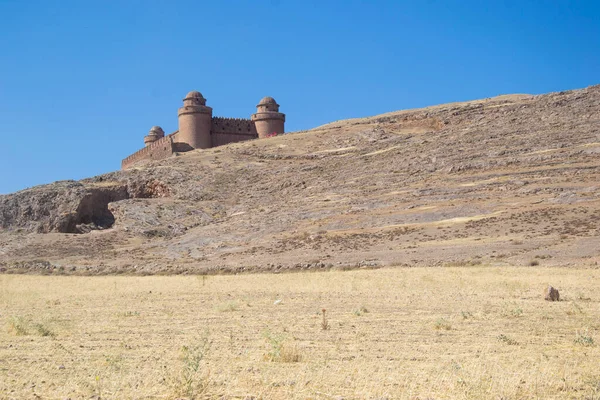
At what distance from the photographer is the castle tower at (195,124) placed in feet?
194


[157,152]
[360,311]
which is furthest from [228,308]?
[157,152]

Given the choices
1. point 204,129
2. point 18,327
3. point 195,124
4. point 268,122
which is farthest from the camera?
point 268,122

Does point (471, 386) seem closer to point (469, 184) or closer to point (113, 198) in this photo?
point (469, 184)

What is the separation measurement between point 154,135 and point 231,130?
774 inches

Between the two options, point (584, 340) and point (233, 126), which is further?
point (233, 126)

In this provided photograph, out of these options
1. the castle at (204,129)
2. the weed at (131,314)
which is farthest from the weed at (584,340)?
the castle at (204,129)

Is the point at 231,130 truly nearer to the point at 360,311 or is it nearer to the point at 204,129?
the point at 204,129

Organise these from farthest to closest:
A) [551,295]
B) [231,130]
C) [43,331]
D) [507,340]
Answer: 1. [231,130]
2. [551,295]
3. [43,331]
4. [507,340]

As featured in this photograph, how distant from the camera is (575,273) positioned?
752 inches

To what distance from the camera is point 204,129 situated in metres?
59.8

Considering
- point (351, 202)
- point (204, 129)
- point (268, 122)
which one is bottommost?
point (351, 202)

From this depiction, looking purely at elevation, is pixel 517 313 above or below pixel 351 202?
below

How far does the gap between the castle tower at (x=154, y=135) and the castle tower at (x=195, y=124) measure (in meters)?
18.4

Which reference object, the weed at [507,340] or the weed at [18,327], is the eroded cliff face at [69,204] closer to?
the weed at [18,327]
